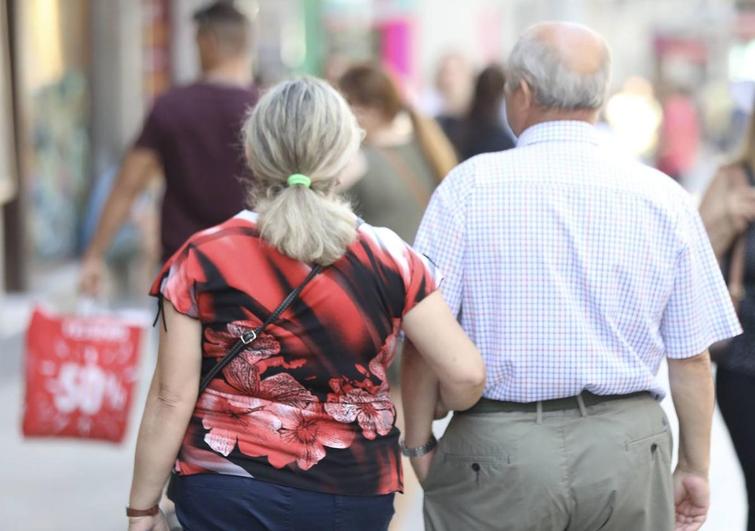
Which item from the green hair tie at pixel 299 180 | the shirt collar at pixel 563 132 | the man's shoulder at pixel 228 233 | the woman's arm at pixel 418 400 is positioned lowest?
the woman's arm at pixel 418 400

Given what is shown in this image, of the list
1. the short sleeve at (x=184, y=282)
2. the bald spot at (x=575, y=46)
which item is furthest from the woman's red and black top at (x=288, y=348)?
the bald spot at (x=575, y=46)

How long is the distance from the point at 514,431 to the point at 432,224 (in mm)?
509

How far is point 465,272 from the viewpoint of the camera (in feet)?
10.4

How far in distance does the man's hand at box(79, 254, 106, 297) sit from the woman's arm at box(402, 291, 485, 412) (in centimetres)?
262

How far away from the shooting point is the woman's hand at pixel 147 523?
305 centimetres

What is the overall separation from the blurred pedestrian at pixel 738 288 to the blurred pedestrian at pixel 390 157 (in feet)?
4.89

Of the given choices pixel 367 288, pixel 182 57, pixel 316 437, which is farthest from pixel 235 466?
pixel 182 57

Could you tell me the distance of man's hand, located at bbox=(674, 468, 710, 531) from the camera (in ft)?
11.3

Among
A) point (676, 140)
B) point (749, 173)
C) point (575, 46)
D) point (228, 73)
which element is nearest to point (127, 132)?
point (676, 140)

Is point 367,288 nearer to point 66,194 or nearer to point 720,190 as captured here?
point 720,190

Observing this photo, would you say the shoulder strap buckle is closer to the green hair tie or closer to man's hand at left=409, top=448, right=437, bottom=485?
the green hair tie

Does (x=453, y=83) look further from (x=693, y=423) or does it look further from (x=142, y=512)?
(x=142, y=512)

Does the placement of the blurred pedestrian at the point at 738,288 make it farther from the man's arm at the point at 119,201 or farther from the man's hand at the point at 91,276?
the man's hand at the point at 91,276

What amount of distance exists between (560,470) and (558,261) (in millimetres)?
471
